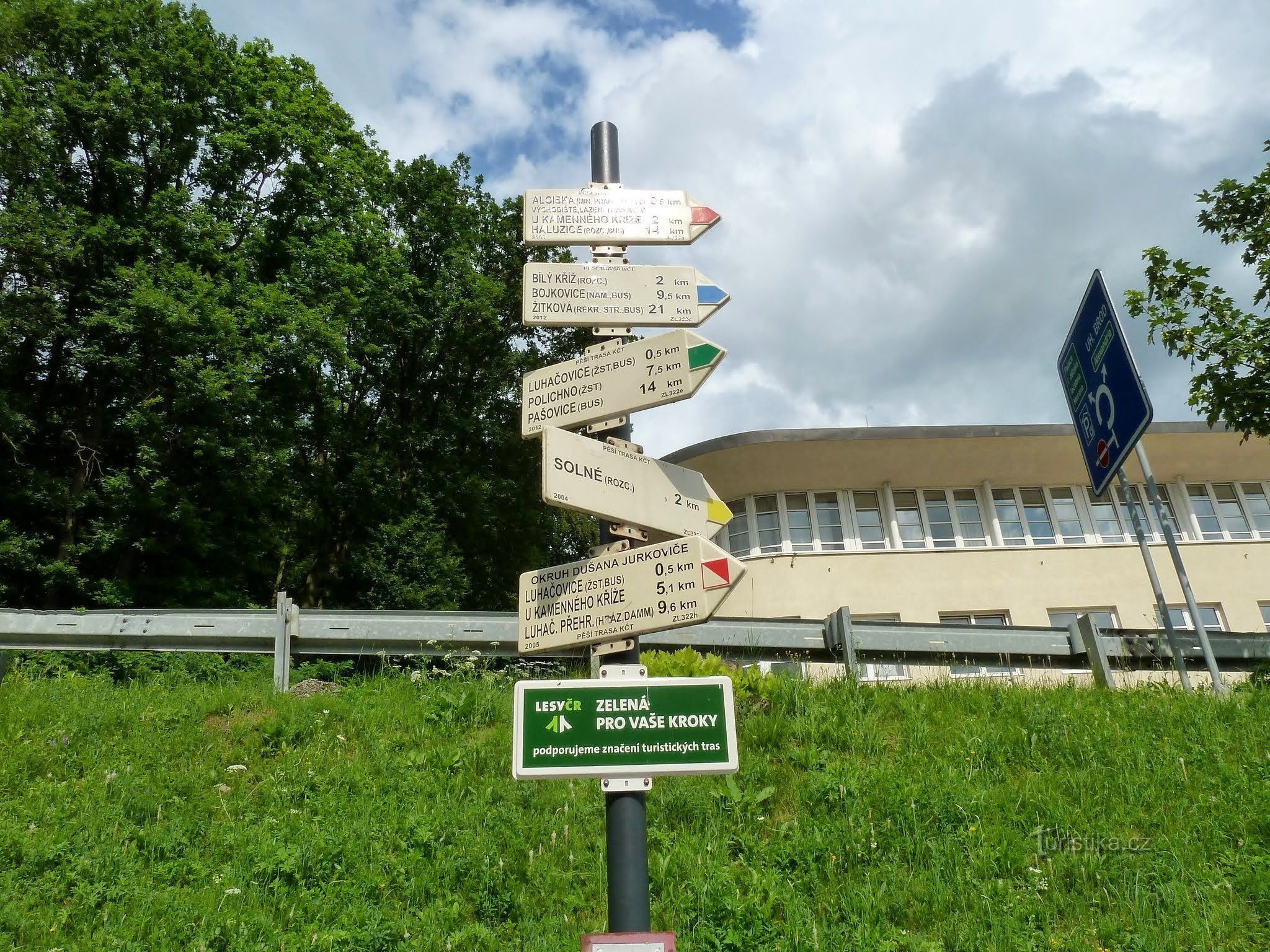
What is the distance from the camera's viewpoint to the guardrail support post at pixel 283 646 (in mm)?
8984

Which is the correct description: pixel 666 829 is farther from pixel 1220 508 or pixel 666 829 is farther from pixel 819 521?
pixel 1220 508

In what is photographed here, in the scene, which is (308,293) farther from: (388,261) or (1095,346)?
(1095,346)

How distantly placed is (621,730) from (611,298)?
1960mm

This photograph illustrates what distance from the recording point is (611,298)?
4.05 metres

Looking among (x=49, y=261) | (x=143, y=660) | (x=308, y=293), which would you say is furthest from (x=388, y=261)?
(x=143, y=660)

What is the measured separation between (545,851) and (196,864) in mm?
2206

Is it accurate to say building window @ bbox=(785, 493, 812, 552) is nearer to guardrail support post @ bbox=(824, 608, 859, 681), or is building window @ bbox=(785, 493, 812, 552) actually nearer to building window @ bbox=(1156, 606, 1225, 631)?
building window @ bbox=(1156, 606, 1225, 631)

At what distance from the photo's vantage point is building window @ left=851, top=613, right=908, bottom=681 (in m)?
10.2

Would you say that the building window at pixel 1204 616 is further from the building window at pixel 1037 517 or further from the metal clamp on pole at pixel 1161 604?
the metal clamp on pole at pixel 1161 604

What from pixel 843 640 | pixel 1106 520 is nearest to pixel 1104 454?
pixel 843 640

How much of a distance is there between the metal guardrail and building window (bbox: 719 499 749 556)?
1006 cm

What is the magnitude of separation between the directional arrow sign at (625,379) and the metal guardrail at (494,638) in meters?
5.84

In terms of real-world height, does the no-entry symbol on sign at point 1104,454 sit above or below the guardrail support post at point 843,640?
above

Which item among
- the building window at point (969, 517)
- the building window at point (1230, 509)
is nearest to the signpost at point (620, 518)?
the building window at point (969, 517)
